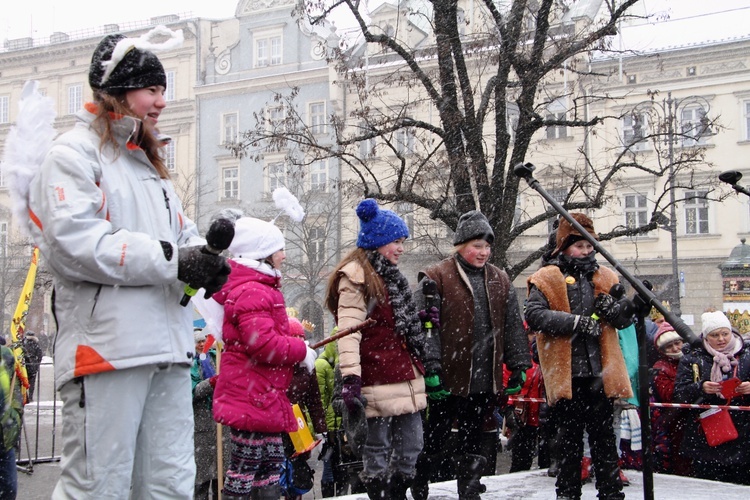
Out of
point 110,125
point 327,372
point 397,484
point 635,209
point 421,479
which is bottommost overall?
point 421,479

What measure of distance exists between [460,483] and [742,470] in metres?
2.94

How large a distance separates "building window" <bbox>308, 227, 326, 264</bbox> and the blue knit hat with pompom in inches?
1050

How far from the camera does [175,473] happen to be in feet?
9.28

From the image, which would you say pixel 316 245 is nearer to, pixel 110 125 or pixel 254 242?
pixel 254 242

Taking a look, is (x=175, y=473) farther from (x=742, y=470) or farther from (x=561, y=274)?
(x=742, y=470)

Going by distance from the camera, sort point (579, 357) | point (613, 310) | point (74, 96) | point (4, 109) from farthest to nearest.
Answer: point (4, 109) < point (74, 96) < point (579, 357) < point (613, 310)

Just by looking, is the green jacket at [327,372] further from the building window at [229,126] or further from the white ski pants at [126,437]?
the building window at [229,126]

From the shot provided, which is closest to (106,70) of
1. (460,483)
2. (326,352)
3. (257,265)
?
(257,265)

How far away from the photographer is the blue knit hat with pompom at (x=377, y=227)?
5.17m

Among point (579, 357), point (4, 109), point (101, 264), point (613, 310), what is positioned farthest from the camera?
point (4, 109)

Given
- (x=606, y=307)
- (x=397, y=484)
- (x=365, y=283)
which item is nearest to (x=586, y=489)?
(x=606, y=307)

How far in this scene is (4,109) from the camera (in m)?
40.7

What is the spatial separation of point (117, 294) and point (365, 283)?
2.43 metres

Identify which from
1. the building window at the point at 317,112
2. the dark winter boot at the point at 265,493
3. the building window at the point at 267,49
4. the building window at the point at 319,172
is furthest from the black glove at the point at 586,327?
the building window at the point at 267,49
